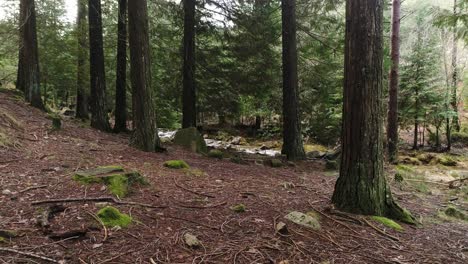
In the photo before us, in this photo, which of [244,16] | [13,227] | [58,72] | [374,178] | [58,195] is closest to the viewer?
[13,227]

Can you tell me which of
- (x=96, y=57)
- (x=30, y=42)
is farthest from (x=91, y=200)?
(x=30, y=42)

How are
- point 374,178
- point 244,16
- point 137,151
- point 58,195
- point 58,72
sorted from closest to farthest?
point 58,195, point 374,178, point 137,151, point 244,16, point 58,72

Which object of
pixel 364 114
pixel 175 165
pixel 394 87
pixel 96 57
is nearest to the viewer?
pixel 364 114

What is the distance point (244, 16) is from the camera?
10461mm

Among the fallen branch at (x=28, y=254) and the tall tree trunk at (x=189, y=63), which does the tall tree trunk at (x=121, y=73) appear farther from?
the fallen branch at (x=28, y=254)

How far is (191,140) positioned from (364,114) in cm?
599

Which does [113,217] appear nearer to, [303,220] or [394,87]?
[303,220]

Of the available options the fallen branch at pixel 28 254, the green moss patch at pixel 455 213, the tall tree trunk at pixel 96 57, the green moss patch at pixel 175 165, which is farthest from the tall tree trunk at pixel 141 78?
the green moss patch at pixel 455 213

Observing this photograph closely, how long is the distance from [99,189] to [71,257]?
158 centimetres

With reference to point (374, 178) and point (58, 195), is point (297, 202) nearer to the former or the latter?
point (374, 178)

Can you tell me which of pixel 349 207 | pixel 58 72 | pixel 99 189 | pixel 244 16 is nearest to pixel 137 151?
pixel 99 189

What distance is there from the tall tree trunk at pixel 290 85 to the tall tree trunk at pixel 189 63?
291 centimetres

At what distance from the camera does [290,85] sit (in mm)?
9516

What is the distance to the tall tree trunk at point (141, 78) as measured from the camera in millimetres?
7398
